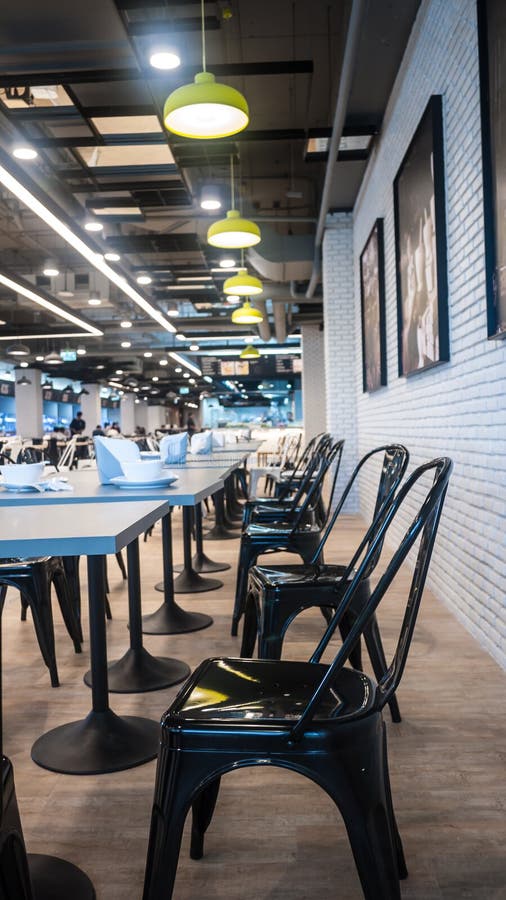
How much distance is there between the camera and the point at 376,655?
2391 millimetres

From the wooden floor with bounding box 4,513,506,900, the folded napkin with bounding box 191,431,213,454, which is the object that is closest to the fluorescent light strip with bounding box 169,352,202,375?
the folded napkin with bounding box 191,431,213,454

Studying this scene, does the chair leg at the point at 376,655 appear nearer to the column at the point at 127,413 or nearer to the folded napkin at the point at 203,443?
the folded napkin at the point at 203,443

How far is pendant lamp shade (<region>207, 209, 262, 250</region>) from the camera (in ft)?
18.6

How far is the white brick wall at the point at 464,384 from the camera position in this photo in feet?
9.66

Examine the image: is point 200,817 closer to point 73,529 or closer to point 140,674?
point 73,529

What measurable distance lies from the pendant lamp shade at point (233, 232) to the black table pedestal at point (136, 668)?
357cm

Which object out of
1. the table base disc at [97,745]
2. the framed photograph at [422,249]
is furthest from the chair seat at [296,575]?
the framed photograph at [422,249]

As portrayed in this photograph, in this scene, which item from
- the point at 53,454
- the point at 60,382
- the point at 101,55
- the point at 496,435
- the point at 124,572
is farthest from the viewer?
the point at 60,382

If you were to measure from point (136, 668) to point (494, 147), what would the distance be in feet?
7.89

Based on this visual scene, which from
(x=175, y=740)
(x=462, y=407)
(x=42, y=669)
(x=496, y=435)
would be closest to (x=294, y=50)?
(x=462, y=407)

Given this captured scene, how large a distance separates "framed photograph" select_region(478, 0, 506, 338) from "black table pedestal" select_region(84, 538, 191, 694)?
1.64 metres

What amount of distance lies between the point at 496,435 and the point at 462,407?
579 millimetres

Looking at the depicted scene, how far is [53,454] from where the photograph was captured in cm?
1516

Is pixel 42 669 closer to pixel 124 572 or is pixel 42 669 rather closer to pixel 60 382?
pixel 124 572
